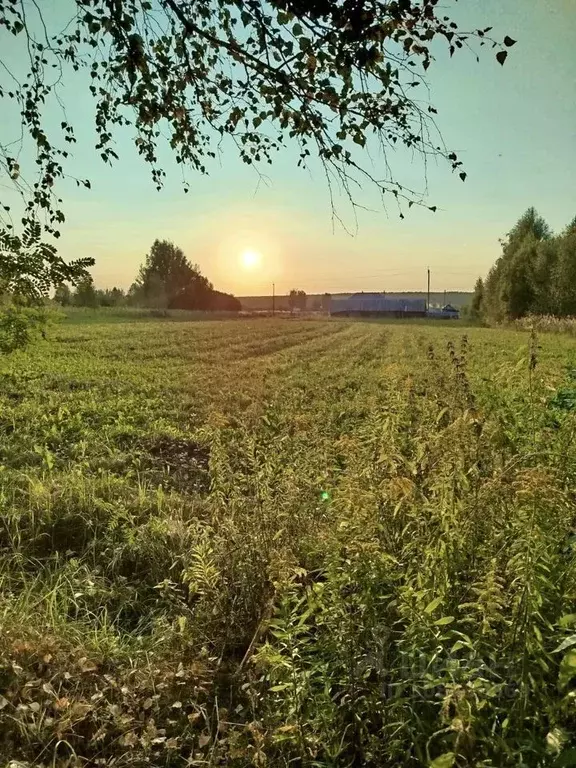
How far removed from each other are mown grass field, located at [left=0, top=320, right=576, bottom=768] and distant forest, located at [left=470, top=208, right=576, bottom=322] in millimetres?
2481

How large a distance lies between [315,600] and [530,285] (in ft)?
16.6

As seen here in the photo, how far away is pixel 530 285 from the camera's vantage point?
5652 millimetres

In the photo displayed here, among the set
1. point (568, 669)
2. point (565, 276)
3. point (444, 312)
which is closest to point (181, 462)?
point (444, 312)

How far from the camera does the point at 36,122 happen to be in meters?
2.59

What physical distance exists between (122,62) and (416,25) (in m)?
1.40

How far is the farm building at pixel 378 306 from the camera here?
18.4ft

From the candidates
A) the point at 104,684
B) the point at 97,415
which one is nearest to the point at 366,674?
the point at 104,684

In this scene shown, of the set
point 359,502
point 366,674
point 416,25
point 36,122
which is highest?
point 416,25

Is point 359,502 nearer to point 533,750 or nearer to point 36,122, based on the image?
point 533,750

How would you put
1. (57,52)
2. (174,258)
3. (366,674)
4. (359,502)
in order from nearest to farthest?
(366,674), (359,502), (57,52), (174,258)

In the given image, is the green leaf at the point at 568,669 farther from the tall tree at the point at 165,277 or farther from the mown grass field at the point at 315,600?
the tall tree at the point at 165,277

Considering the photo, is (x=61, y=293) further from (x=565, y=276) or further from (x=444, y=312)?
(x=565, y=276)

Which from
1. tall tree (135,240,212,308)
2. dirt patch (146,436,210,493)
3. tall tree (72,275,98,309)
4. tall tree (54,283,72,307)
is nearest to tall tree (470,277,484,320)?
tall tree (135,240,212,308)

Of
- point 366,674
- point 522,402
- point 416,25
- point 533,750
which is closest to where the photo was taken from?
point 533,750
